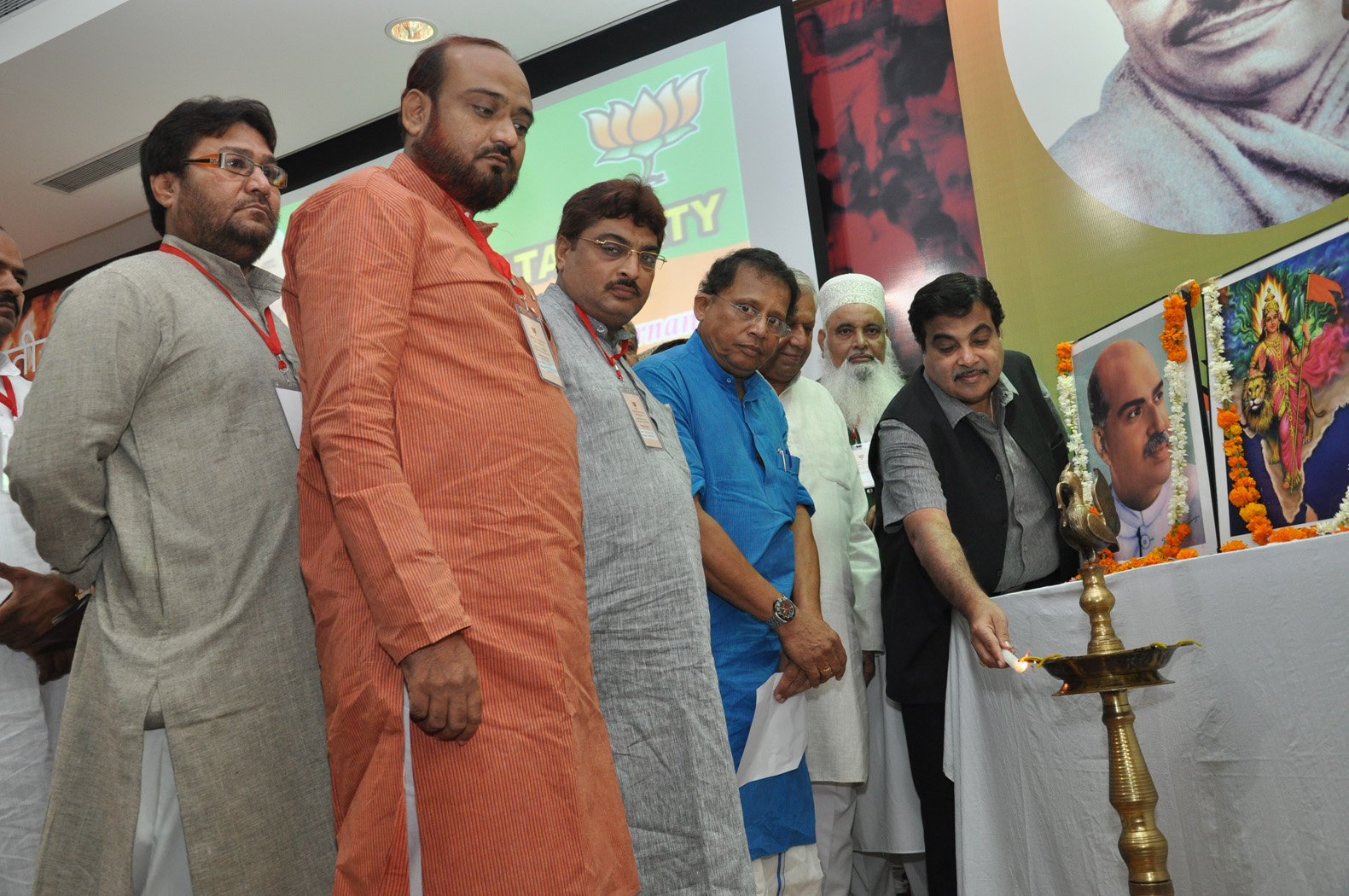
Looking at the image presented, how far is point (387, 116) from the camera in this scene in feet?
20.5

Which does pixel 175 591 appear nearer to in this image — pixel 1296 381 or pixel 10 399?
pixel 10 399

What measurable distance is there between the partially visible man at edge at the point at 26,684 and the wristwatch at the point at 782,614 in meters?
1.50

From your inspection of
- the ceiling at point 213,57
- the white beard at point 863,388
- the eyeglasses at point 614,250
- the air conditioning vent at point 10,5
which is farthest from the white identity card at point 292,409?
the air conditioning vent at point 10,5

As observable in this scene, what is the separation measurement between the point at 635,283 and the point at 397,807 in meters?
1.37

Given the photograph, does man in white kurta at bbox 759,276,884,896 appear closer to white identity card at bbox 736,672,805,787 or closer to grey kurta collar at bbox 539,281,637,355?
white identity card at bbox 736,672,805,787

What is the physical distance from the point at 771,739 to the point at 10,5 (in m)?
5.98

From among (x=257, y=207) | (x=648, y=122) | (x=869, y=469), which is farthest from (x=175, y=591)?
(x=648, y=122)

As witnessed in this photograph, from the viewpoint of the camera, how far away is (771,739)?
2336 mm

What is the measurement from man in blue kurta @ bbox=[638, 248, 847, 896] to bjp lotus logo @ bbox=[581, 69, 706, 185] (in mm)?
2684

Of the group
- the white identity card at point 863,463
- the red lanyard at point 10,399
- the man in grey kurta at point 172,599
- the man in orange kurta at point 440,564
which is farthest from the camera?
the white identity card at point 863,463

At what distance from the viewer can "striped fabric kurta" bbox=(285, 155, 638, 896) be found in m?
1.32

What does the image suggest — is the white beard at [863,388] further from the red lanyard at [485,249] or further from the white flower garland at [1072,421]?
the red lanyard at [485,249]

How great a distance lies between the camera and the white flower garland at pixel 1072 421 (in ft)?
9.79

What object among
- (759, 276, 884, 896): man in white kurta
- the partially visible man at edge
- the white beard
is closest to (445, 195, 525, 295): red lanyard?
the partially visible man at edge
